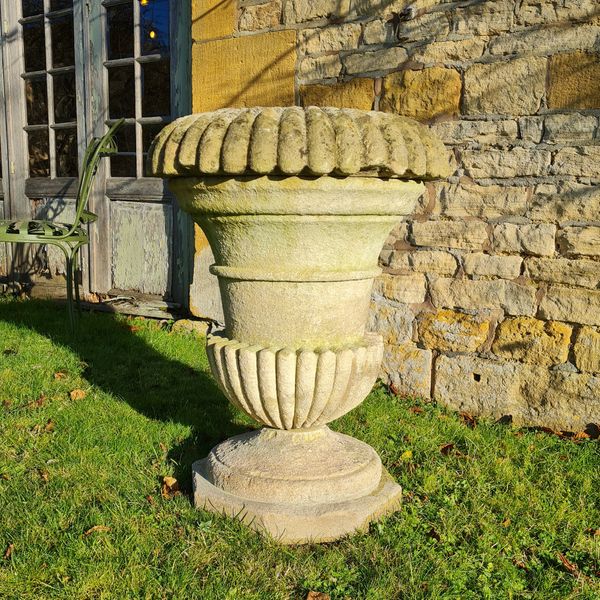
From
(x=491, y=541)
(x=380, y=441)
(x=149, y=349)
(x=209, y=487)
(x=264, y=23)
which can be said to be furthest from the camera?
(x=149, y=349)

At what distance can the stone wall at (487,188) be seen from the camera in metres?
2.93

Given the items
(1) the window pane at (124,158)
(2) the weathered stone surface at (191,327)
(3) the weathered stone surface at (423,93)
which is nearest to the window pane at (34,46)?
(1) the window pane at (124,158)

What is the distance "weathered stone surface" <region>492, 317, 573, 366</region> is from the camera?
304 cm

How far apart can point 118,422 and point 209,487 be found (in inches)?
34.4

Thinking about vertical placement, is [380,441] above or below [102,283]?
below

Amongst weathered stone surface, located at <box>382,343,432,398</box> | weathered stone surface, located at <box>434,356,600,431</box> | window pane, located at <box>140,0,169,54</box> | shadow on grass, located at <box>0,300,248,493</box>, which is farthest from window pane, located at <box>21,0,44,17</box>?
weathered stone surface, located at <box>434,356,600,431</box>

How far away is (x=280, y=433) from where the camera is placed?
2369 mm

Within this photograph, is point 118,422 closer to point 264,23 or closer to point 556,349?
point 556,349

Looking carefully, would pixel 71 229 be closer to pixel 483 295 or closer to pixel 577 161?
pixel 483 295

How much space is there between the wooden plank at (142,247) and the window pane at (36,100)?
1358 mm

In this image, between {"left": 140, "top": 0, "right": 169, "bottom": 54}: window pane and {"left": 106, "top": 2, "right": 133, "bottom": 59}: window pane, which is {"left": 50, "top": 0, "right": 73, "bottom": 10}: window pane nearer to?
{"left": 106, "top": 2, "right": 133, "bottom": 59}: window pane

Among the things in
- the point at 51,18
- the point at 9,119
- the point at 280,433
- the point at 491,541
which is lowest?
the point at 491,541

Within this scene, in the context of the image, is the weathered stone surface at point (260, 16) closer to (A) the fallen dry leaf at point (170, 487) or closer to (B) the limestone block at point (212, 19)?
(B) the limestone block at point (212, 19)

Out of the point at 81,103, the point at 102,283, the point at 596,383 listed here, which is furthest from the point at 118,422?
the point at 81,103
